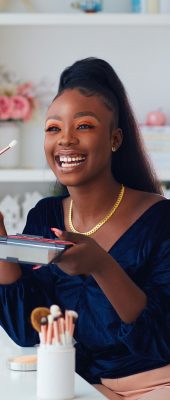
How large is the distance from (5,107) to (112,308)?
82.9 inches

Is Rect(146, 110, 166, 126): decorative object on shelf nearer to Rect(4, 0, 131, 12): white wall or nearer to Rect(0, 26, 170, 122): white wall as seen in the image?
Rect(0, 26, 170, 122): white wall

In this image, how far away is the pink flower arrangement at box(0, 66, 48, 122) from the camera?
3.83 m

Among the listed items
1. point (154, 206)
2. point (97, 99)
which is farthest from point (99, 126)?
point (154, 206)

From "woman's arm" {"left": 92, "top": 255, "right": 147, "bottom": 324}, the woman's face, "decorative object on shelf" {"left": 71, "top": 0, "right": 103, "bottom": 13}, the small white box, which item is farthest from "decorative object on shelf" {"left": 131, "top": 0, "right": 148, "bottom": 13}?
the small white box

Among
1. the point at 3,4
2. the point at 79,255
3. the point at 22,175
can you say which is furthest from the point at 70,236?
the point at 3,4

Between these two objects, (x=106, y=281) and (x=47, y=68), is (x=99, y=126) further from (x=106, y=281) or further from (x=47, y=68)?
(x=47, y=68)

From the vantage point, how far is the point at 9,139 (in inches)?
152

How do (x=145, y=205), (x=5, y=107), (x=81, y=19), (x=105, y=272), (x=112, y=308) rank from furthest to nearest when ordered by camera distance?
1. (x=5, y=107)
2. (x=81, y=19)
3. (x=145, y=205)
4. (x=112, y=308)
5. (x=105, y=272)

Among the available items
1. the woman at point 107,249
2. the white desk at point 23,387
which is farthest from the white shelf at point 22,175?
the white desk at point 23,387

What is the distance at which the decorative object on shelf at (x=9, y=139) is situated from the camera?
3.85 metres

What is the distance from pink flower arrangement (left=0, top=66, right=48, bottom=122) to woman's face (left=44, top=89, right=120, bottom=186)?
194 centimetres

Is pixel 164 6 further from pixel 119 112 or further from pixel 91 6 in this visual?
pixel 119 112

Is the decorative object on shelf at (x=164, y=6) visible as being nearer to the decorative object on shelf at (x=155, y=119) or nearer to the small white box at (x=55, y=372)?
the decorative object on shelf at (x=155, y=119)

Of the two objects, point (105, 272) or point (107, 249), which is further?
point (107, 249)
